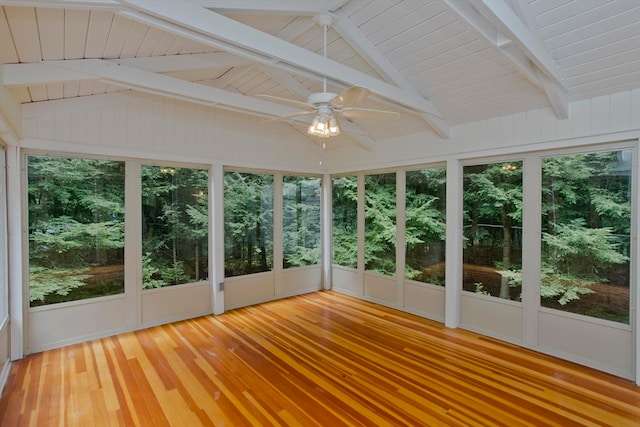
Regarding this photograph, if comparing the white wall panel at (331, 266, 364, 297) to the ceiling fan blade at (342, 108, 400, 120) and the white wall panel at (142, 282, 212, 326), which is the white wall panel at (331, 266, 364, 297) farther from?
the ceiling fan blade at (342, 108, 400, 120)

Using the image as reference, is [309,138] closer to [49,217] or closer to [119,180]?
[119,180]

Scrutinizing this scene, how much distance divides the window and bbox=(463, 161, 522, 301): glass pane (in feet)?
9.59

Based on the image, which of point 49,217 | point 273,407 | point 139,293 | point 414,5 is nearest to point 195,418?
point 273,407

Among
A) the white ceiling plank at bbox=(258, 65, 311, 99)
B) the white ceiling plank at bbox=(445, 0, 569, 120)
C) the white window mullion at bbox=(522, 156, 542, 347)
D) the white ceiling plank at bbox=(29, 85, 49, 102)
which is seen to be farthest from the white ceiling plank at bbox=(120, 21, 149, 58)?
the white window mullion at bbox=(522, 156, 542, 347)

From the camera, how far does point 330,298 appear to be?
594 cm

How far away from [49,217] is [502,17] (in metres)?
4.92

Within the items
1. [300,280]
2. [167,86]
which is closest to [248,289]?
[300,280]

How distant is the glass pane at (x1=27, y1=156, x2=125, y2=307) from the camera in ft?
12.2

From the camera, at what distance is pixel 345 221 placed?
630 centimetres

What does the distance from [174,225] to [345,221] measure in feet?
10.1

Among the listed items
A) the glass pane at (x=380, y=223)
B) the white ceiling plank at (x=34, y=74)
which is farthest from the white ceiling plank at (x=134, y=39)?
the glass pane at (x=380, y=223)

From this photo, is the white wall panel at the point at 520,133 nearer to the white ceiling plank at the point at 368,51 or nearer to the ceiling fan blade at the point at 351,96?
the white ceiling plank at the point at 368,51

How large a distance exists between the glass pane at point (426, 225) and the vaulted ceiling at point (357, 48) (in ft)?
3.09

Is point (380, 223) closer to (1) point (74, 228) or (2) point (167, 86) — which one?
(2) point (167, 86)
